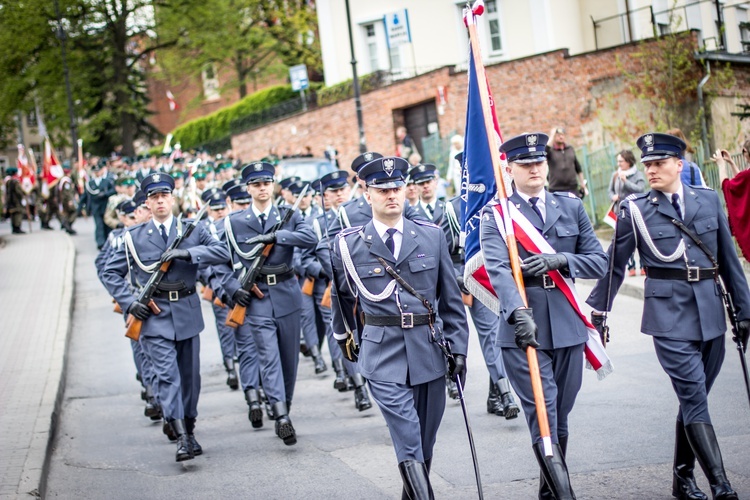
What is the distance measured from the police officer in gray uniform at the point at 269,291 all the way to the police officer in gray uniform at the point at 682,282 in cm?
369

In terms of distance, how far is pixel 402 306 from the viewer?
6422 millimetres

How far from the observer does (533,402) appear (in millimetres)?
6164

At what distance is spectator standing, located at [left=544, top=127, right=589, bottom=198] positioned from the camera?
56.1ft

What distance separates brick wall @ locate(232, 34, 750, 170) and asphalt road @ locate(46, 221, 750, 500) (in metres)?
13.9

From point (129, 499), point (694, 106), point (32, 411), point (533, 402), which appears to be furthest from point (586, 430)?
point (694, 106)

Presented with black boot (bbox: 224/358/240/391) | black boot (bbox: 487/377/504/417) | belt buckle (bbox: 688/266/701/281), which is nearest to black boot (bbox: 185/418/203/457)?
black boot (bbox: 487/377/504/417)

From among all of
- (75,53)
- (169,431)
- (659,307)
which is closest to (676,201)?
(659,307)

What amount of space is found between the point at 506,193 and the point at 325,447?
345 centimetres

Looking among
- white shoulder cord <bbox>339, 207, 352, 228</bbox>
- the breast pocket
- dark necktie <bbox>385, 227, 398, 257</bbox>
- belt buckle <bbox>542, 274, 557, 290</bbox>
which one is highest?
white shoulder cord <bbox>339, 207, 352, 228</bbox>

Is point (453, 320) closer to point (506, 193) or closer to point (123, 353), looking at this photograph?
point (506, 193)

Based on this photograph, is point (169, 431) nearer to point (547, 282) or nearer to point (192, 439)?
point (192, 439)

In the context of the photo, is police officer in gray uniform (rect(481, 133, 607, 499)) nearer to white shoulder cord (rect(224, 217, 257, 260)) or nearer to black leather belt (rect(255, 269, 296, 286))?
black leather belt (rect(255, 269, 296, 286))

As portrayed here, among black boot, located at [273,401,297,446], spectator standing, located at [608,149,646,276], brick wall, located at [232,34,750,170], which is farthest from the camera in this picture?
brick wall, located at [232,34,750,170]

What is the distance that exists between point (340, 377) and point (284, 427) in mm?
2551
